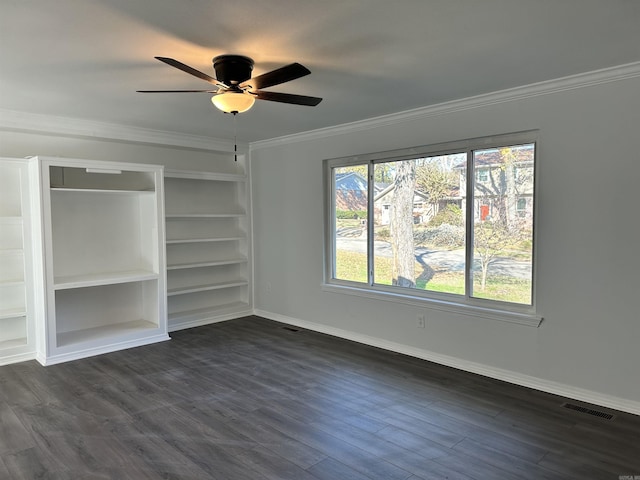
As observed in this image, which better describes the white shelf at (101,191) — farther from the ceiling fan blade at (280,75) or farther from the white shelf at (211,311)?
the ceiling fan blade at (280,75)

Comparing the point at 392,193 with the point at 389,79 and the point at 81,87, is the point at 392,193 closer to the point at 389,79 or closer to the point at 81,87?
the point at 389,79

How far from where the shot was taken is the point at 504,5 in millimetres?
2129

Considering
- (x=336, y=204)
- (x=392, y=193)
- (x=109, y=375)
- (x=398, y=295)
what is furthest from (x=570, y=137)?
(x=109, y=375)

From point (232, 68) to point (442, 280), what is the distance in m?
2.80

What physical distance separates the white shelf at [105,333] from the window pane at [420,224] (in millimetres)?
2777

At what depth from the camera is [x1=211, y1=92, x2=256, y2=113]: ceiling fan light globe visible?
274 centimetres

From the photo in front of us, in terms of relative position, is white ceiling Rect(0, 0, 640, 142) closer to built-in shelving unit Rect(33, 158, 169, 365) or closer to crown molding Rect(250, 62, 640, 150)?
crown molding Rect(250, 62, 640, 150)

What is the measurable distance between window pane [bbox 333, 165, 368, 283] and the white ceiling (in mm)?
1274

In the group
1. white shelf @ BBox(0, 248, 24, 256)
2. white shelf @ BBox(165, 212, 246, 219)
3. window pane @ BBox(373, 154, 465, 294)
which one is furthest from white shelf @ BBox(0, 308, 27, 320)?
window pane @ BBox(373, 154, 465, 294)

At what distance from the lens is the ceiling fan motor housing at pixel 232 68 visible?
2748 mm

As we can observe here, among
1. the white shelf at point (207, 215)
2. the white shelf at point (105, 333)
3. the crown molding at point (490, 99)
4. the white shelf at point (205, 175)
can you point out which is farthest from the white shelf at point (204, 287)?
the crown molding at point (490, 99)

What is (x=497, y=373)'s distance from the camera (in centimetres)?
382

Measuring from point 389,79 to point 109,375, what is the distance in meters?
3.55

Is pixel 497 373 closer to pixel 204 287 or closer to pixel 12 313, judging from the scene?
pixel 204 287
